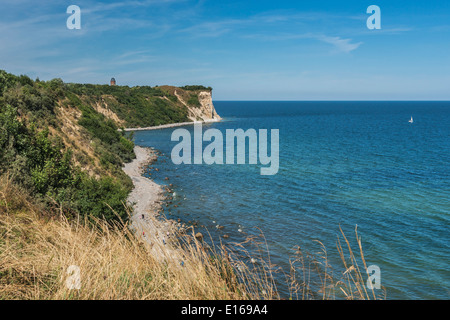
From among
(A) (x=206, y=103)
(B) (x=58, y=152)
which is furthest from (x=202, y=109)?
(B) (x=58, y=152)

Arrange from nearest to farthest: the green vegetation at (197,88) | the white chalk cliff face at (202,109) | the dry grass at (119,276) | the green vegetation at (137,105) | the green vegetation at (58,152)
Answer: the dry grass at (119,276), the green vegetation at (58,152), the green vegetation at (137,105), the white chalk cliff face at (202,109), the green vegetation at (197,88)

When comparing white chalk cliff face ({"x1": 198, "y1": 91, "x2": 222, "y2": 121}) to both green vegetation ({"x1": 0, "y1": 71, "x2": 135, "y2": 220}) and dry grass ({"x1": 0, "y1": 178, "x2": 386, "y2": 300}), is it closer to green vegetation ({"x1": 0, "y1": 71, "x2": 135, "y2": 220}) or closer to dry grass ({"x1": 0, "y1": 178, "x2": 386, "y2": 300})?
green vegetation ({"x1": 0, "y1": 71, "x2": 135, "y2": 220})

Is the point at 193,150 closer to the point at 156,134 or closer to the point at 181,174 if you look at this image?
the point at 181,174

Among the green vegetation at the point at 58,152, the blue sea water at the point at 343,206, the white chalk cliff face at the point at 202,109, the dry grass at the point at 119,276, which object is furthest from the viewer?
the white chalk cliff face at the point at 202,109

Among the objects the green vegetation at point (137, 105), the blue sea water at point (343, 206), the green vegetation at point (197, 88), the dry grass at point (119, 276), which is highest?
the green vegetation at point (197, 88)

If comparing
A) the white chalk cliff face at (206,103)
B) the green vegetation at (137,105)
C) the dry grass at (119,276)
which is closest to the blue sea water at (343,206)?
the dry grass at (119,276)

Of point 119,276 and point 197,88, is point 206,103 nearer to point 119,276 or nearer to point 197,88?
point 197,88

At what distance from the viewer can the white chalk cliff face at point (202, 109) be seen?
11825 cm

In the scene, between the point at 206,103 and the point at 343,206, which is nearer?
the point at 343,206

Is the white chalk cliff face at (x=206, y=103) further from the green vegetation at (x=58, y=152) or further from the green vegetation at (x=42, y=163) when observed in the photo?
the green vegetation at (x=42, y=163)

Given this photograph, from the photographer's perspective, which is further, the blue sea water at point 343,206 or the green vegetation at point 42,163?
the blue sea water at point 343,206

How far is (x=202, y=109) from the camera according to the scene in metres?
123

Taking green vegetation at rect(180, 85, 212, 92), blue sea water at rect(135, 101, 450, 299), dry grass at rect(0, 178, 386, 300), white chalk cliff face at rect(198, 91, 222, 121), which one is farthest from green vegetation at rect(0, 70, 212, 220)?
green vegetation at rect(180, 85, 212, 92)
